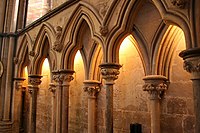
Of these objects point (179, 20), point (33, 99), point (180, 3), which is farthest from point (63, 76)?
point (180, 3)

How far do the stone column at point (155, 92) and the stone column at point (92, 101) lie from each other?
1750 mm

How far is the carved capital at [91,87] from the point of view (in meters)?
5.55

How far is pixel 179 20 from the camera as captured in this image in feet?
9.62

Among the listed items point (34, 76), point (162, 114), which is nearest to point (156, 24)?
point (162, 114)

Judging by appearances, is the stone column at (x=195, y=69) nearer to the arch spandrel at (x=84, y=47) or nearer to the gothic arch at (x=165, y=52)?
the gothic arch at (x=165, y=52)

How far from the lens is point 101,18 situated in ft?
14.3

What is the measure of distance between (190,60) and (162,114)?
1.79m

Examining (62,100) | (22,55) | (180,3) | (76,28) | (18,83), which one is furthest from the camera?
(18,83)

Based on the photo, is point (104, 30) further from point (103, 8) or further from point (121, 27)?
point (103, 8)

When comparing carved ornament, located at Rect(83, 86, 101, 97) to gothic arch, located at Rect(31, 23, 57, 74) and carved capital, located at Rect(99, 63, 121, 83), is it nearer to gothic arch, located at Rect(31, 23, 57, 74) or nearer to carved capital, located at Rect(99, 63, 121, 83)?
gothic arch, located at Rect(31, 23, 57, 74)

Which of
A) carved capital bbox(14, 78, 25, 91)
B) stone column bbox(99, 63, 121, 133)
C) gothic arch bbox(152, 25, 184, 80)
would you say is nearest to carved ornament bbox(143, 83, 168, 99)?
gothic arch bbox(152, 25, 184, 80)

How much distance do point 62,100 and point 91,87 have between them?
73cm

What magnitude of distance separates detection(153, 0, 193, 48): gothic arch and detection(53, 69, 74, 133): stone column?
2.74 m

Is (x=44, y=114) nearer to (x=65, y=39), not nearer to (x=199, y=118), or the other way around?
(x=65, y=39)
